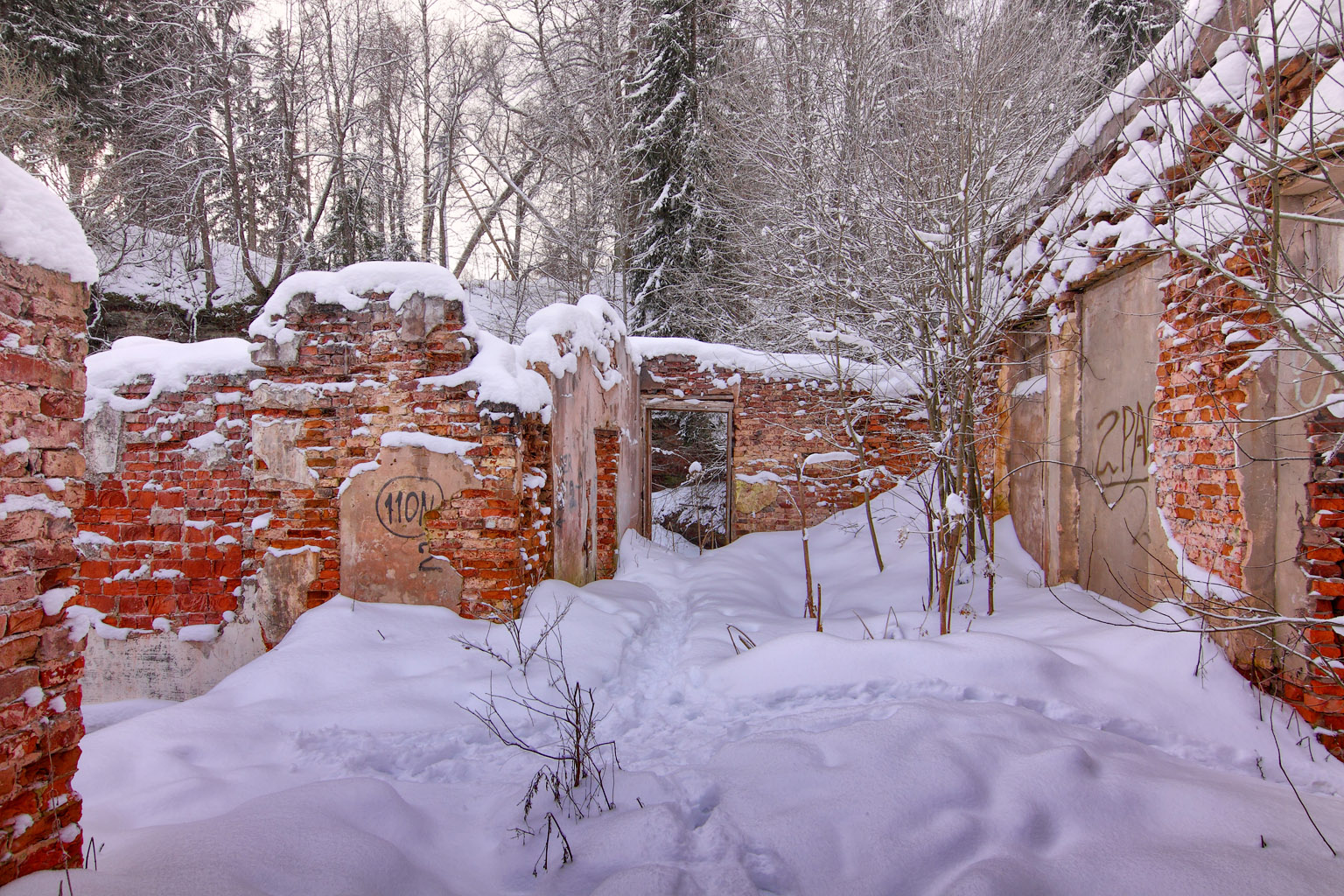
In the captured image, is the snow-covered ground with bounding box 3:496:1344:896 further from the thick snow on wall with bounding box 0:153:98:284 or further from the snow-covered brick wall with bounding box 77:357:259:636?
the thick snow on wall with bounding box 0:153:98:284

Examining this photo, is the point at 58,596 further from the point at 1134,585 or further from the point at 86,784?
the point at 1134,585

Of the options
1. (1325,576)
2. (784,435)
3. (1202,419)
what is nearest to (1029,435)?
(1202,419)

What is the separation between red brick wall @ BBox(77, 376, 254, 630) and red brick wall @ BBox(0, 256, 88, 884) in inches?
116

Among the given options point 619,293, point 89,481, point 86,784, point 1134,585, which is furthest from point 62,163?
point 1134,585

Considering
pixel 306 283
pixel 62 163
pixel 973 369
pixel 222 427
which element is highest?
pixel 62 163

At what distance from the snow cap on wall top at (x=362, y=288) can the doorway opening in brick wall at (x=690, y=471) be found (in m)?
5.23

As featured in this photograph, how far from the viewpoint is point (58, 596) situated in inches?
79.4

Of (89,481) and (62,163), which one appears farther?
(62,163)

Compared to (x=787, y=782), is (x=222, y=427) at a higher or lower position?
higher

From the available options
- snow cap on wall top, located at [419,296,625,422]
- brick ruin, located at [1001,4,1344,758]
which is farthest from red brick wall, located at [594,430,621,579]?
brick ruin, located at [1001,4,1344,758]

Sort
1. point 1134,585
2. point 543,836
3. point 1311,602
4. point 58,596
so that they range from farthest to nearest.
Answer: point 1134,585 → point 1311,602 → point 543,836 → point 58,596

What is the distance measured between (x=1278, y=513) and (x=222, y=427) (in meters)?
6.80

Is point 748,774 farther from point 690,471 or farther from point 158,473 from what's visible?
point 690,471

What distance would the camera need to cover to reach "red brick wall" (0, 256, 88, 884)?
185 cm
